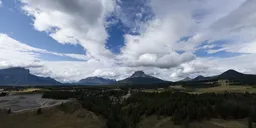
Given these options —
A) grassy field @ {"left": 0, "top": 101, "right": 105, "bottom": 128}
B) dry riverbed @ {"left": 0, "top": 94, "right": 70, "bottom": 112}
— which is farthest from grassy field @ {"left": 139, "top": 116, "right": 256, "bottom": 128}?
dry riverbed @ {"left": 0, "top": 94, "right": 70, "bottom": 112}

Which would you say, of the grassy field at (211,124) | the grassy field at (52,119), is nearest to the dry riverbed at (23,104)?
the grassy field at (52,119)

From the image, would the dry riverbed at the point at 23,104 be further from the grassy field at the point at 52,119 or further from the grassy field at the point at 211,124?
the grassy field at the point at 211,124

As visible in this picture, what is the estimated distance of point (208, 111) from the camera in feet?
199

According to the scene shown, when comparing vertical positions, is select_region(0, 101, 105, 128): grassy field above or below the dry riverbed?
below

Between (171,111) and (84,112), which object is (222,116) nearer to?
(171,111)

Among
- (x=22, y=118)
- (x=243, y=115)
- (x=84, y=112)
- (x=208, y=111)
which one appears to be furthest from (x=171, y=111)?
(x=22, y=118)

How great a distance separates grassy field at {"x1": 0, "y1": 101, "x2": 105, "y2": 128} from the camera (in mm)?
50303

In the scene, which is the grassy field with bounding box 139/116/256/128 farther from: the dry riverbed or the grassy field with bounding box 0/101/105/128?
the dry riverbed

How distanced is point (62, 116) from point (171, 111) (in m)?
30.2

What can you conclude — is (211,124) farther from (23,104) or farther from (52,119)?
(23,104)

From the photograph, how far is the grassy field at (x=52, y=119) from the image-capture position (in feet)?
165

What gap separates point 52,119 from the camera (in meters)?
55.2

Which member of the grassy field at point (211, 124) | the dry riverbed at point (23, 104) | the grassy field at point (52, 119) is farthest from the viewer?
the dry riverbed at point (23, 104)

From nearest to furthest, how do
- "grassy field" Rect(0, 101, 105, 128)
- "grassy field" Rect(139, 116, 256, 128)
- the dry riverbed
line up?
1. "grassy field" Rect(0, 101, 105, 128)
2. "grassy field" Rect(139, 116, 256, 128)
3. the dry riverbed
